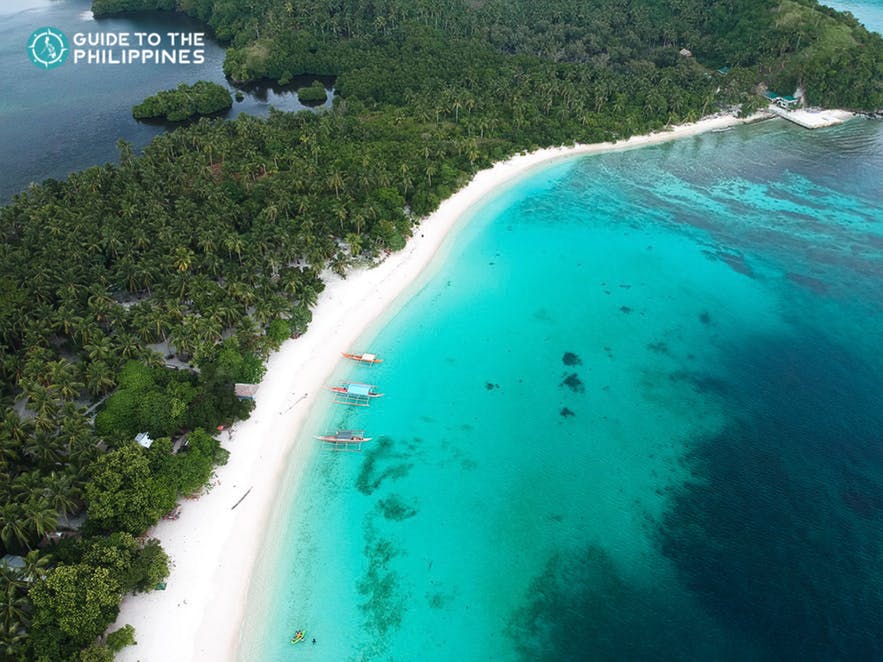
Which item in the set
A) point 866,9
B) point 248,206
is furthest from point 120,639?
point 866,9

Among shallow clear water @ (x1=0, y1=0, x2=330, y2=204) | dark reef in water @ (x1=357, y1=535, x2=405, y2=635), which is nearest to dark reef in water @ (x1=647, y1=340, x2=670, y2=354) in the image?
dark reef in water @ (x1=357, y1=535, x2=405, y2=635)

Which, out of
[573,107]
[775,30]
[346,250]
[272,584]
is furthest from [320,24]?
[272,584]

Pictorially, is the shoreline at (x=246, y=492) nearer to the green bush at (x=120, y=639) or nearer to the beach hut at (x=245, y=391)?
the beach hut at (x=245, y=391)

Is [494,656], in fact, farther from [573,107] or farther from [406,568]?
[573,107]

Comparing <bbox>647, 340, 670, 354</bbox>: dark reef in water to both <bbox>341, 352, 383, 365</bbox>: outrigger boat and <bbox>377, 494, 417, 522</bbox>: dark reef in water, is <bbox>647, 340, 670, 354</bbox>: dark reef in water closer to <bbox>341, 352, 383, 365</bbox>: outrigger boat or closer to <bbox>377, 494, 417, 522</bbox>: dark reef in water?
<bbox>341, 352, 383, 365</bbox>: outrigger boat

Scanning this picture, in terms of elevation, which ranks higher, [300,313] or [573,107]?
[573,107]

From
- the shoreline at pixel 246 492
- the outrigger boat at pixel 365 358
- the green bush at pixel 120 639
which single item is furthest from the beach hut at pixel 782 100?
the green bush at pixel 120 639

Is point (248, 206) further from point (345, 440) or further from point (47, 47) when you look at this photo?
point (47, 47)
